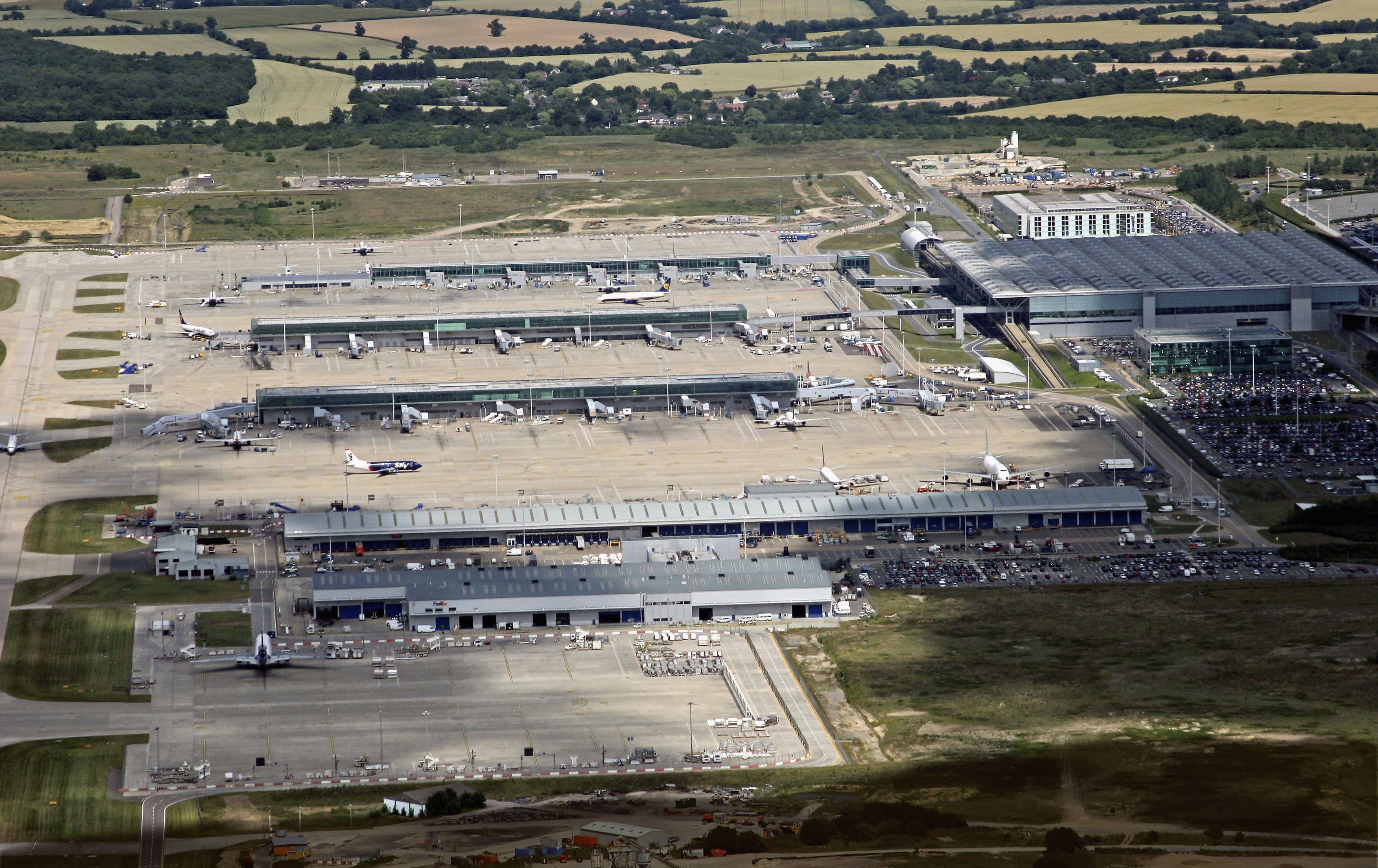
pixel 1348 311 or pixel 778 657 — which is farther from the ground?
pixel 1348 311

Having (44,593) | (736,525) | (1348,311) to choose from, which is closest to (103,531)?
(44,593)

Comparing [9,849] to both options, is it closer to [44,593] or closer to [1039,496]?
[44,593]

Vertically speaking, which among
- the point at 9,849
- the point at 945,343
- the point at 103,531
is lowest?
the point at 9,849

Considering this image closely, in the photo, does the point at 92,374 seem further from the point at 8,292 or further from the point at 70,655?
the point at 70,655

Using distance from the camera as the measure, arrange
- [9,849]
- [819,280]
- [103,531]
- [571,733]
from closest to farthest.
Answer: [9,849] < [571,733] < [103,531] < [819,280]

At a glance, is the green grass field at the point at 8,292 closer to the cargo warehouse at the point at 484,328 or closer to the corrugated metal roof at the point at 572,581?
the cargo warehouse at the point at 484,328

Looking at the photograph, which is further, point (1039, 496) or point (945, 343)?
point (945, 343)

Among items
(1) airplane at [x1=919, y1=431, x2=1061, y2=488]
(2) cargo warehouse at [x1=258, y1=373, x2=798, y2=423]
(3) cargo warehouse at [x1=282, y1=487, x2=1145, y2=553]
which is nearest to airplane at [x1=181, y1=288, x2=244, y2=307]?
(2) cargo warehouse at [x1=258, y1=373, x2=798, y2=423]
